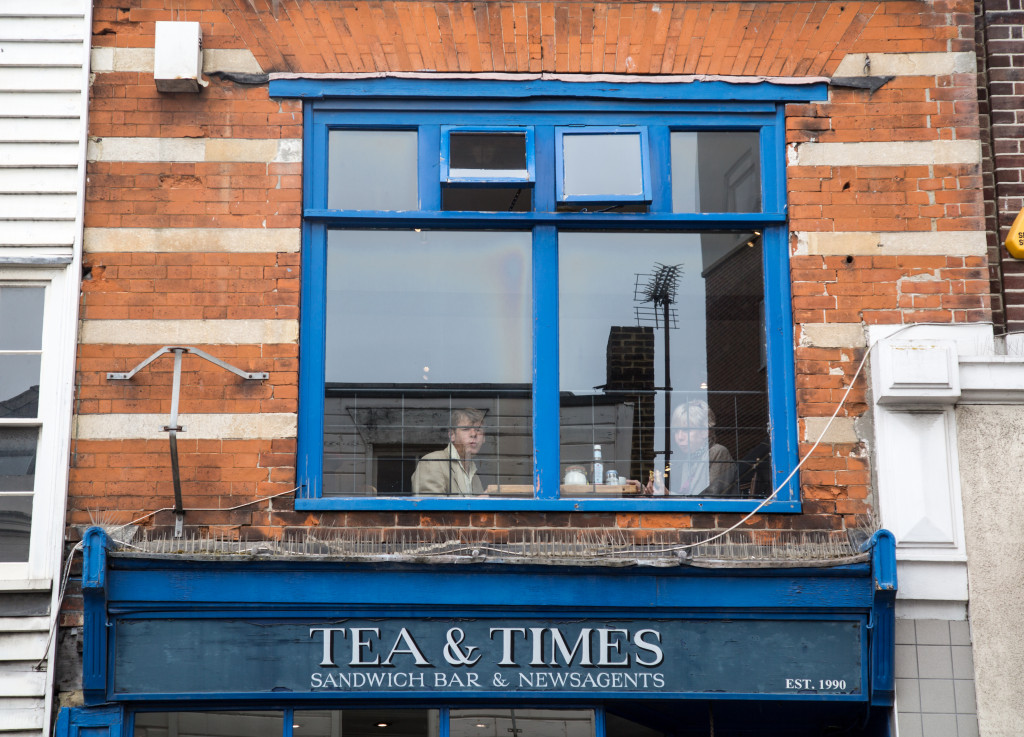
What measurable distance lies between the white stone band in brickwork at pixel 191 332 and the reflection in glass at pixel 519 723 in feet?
8.68

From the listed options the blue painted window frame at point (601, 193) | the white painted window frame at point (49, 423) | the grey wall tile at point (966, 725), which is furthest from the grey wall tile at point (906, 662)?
the white painted window frame at point (49, 423)

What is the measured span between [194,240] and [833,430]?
172 inches

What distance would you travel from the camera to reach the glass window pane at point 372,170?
7.30 meters

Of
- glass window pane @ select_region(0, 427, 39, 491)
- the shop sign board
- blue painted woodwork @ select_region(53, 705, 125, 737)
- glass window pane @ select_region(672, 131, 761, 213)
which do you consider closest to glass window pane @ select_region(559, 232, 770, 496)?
glass window pane @ select_region(672, 131, 761, 213)

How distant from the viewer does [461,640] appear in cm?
661

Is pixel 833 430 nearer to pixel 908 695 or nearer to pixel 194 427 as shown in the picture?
pixel 908 695

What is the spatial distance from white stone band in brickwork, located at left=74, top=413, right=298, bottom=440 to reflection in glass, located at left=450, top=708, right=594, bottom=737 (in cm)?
209

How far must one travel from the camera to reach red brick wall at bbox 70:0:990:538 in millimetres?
6824

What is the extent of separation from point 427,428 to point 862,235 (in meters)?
3.16

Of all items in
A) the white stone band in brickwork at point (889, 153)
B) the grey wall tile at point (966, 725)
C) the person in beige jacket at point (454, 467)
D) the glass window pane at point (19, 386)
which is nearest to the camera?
the grey wall tile at point (966, 725)

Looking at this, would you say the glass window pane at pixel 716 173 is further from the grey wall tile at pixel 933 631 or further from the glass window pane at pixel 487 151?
the grey wall tile at pixel 933 631

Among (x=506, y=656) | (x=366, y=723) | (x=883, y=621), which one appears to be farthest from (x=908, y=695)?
(x=366, y=723)

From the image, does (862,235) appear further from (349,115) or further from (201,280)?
(201,280)

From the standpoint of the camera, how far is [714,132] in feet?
24.4
